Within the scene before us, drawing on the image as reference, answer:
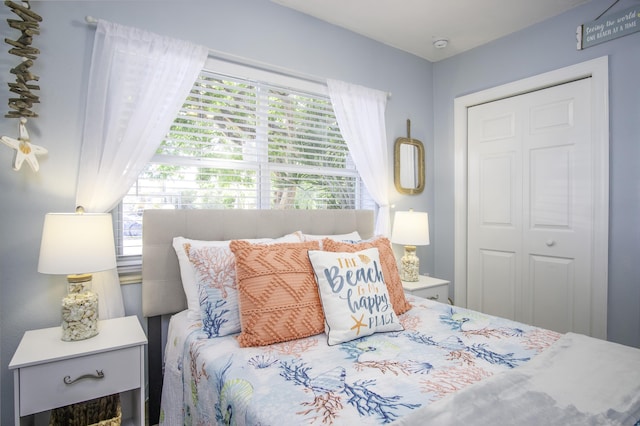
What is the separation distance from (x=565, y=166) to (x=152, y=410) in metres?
3.20

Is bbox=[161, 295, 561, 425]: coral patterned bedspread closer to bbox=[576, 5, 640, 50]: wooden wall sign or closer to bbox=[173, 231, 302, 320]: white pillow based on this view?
bbox=[173, 231, 302, 320]: white pillow

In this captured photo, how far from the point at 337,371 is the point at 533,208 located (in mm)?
2392

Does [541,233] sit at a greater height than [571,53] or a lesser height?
lesser

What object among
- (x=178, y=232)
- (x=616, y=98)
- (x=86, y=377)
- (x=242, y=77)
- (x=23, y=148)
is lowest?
(x=86, y=377)

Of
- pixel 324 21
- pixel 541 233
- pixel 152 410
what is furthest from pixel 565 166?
pixel 152 410

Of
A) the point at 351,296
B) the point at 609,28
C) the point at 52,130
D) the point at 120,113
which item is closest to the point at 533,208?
the point at 609,28

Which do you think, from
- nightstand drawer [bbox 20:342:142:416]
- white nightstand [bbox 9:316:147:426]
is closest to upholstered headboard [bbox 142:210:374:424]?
white nightstand [bbox 9:316:147:426]

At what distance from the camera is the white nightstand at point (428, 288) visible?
2.69 meters

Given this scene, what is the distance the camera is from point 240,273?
1.58 metres

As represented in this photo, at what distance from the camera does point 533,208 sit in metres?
2.86

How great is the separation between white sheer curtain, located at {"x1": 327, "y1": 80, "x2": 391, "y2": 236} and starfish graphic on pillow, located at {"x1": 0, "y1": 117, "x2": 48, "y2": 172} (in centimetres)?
188

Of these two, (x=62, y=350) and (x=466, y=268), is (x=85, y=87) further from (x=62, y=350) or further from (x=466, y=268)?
(x=466, y=268)

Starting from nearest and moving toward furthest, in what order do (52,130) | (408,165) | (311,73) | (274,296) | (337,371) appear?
(337,371) → (274,296) → (52,130) → (311,73) → (408,165)

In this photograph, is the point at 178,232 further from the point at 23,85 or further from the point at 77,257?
the point at 23,85
